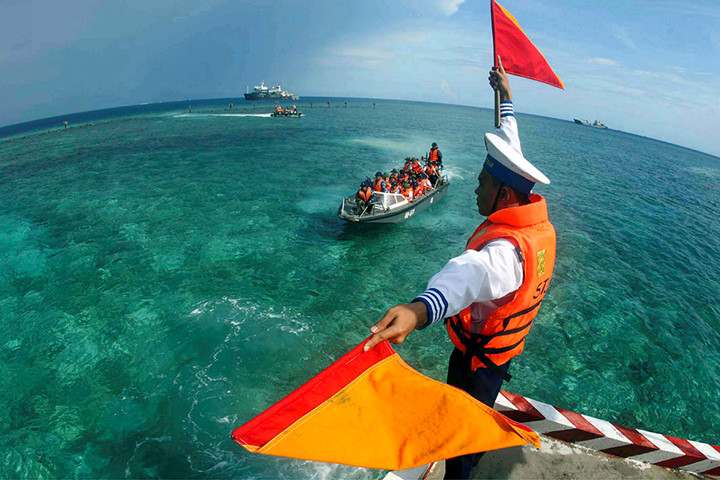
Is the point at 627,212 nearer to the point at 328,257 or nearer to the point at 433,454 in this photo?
the point at 328,257

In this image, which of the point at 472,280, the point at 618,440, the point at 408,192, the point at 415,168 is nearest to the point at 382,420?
the point at 472,280

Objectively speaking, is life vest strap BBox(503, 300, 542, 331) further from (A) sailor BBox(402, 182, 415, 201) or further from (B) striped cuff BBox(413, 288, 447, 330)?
(A) sailor BBox(402, 182, 415, 201)

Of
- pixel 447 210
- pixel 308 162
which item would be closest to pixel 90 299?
pixel 447 210

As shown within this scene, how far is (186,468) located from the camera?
6152mm

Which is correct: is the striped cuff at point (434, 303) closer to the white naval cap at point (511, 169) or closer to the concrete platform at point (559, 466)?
the white naval cap at point (511, 169)

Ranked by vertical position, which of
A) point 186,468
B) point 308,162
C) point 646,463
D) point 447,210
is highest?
point 308,162

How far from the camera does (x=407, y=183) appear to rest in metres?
17.6

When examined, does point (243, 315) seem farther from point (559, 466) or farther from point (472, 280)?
point (472, 280)

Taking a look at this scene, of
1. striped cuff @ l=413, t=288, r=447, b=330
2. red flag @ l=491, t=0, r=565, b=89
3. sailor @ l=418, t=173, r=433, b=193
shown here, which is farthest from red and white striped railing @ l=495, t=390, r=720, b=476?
sailor @ l=418, t=173, r=433, b=193

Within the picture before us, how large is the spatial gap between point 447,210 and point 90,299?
56.7 ft

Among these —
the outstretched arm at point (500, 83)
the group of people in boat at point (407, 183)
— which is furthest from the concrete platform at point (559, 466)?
the group of people in boat at point (407, 183)

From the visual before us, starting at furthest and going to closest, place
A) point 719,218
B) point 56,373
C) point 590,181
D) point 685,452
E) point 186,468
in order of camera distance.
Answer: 1. point 590,181
2. point 719,218
3. point 56,373
4. point 186,468
5. point 685,452

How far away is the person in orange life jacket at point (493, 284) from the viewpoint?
1594 millimetres

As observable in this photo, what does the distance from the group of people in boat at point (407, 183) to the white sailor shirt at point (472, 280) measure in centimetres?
1369
